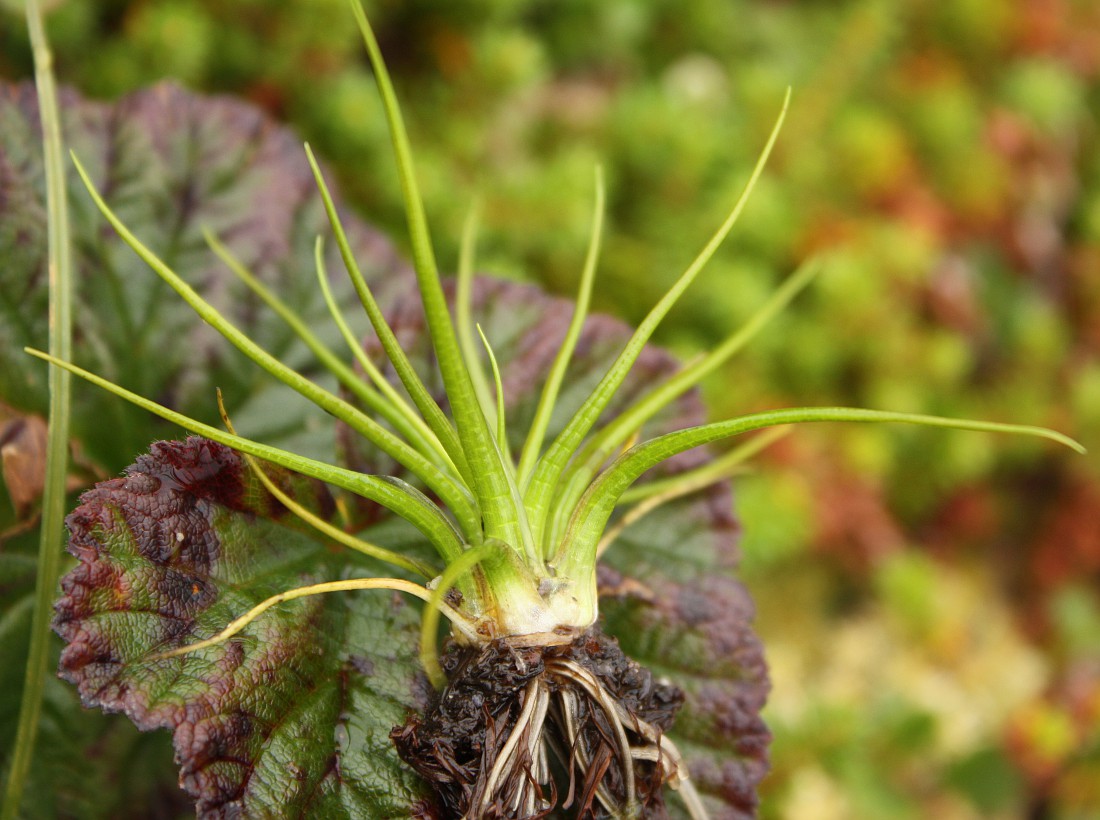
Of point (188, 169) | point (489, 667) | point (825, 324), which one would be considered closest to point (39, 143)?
point (188, 169)

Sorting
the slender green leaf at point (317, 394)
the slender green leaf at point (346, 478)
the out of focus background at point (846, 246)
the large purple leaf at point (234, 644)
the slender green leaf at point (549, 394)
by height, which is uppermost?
the out of focus background at point (846, 246)

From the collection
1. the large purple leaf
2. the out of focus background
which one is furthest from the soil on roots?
the out of focus background

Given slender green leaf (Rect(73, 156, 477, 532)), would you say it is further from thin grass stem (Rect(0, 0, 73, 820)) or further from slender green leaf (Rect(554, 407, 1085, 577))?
thin grass stem (Rect(0, 0, 73, 820))

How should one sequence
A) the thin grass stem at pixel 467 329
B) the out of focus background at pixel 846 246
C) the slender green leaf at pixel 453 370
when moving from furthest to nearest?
the out of focus background at pixel 846 246 < the thin grass stem at pixel 467 329 < the slender green leaf at pixel 453 370

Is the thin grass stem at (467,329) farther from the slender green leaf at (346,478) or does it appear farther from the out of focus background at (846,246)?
the out of focus background at (846,246)

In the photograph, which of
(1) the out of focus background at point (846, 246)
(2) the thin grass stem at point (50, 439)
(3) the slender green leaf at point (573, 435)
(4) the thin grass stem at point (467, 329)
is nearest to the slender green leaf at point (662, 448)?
(3) the slender green leaf at point (573, 435)

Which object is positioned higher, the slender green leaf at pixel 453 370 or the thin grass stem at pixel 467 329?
the thin grass stem at pixel 467 329

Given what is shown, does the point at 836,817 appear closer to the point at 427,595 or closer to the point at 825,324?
the point at 825,324
